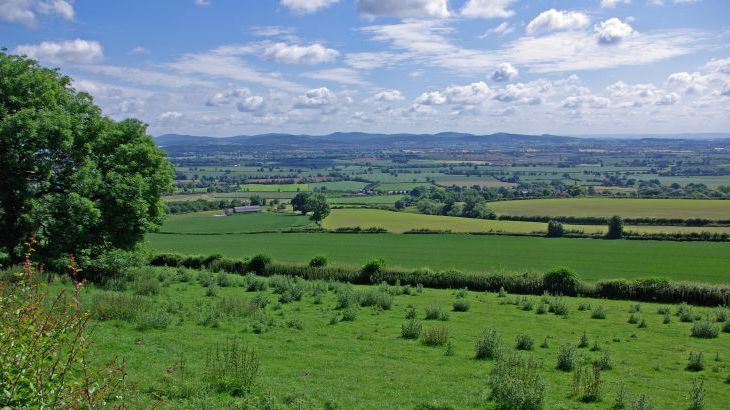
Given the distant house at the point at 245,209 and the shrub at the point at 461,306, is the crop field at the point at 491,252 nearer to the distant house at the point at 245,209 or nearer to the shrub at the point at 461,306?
the shrub at the point at 461,306

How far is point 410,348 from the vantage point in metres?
19.3

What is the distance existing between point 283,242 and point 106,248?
37611 millimetres

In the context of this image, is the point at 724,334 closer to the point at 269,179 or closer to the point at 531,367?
the point at 531,367

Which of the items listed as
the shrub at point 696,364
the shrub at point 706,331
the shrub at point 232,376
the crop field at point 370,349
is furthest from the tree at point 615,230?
the shrub at point 232,376

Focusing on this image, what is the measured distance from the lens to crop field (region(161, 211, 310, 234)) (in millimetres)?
80625

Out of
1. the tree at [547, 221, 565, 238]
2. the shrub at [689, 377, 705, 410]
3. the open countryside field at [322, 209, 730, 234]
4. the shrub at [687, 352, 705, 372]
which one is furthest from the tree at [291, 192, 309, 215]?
the shrub at [689, 377, 705, 410]

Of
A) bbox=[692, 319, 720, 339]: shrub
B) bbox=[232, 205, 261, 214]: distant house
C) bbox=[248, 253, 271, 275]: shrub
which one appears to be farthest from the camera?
bbox=[232, 205, 261, 214]: distant house

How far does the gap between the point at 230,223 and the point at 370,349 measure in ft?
237

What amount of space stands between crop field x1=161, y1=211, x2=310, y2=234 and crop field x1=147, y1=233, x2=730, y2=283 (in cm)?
647

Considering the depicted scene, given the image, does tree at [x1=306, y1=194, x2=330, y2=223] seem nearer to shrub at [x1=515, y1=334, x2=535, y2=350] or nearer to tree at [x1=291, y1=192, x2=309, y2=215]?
tree at [x1=291, y1=192, x2=309, y2=215]

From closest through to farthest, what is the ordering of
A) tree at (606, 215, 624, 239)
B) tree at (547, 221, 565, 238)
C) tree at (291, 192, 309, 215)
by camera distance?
tree at (606, 215, 624, 239)
tree at (547, 221, 565, 238)
tree at (291, 192, 309, 215)

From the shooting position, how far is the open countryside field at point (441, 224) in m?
68.6

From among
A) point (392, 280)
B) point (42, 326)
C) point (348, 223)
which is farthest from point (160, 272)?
point (348, 223)

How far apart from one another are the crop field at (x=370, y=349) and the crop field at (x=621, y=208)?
177 ft
